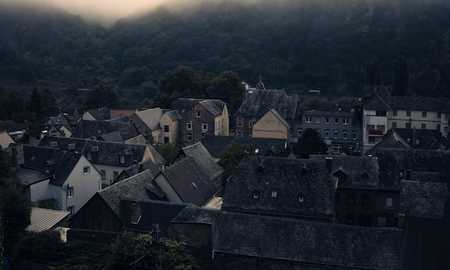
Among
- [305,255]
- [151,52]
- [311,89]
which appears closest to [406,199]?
[305,255]

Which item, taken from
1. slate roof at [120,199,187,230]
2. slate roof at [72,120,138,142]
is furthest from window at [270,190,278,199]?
slate roof at [72,120,138,142]

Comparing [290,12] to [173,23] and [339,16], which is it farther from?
[173,23]

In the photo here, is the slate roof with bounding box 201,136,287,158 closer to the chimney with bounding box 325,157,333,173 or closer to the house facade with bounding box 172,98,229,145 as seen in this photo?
the house facade with bounding box 172,98,229,145

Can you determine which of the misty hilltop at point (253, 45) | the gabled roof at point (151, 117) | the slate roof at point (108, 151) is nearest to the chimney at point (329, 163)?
the slate roof at point (108, 151)

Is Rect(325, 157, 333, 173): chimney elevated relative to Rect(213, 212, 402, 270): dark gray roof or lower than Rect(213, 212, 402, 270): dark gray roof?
elevated

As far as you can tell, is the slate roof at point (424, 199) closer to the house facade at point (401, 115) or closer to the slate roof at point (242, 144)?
the slate roof at point (242, 144)

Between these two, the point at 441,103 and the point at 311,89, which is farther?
the point at 311,89
